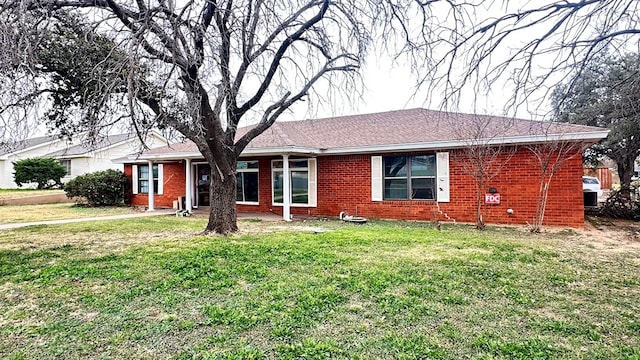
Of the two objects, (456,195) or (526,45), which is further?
(456,195)

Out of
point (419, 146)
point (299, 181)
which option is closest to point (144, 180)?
point (299, 181)

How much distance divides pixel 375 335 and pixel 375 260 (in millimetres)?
2891

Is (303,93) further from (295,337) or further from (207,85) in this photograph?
(295,337)

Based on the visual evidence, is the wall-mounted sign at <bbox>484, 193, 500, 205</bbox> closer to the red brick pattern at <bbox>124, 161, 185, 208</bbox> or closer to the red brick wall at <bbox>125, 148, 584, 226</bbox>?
the red brick wall at <bbox>125, 148, 584, 226</bbox>

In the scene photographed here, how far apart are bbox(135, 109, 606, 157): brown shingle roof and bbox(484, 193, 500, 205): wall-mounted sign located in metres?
1.77

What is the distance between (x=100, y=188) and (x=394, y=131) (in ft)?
47.3

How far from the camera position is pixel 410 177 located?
1262cm

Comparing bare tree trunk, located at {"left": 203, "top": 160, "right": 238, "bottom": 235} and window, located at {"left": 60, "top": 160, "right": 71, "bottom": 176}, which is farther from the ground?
window, located at {"left": 60, "top": 160, "right": 71, "bottom": 176}

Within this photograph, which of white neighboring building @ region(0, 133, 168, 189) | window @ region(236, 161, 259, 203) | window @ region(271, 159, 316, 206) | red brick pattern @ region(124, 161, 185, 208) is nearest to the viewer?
window @ region(271, 159, 316, 206)

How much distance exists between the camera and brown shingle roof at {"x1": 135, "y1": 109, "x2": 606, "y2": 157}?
10.7 m

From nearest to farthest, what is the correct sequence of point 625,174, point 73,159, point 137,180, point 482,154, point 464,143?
point 482,154, point 464,143, point 625,174, point 137,180, point 73,159

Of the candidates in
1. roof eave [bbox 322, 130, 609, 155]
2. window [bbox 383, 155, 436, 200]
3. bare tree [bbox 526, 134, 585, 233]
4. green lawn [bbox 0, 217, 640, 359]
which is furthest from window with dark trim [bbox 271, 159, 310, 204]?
bare tree [bbox 526, 134, 585, 233]

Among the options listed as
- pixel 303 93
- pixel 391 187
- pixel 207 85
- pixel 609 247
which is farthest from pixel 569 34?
pixel 391 187

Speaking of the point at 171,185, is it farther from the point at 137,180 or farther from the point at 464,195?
the point at 464,195
